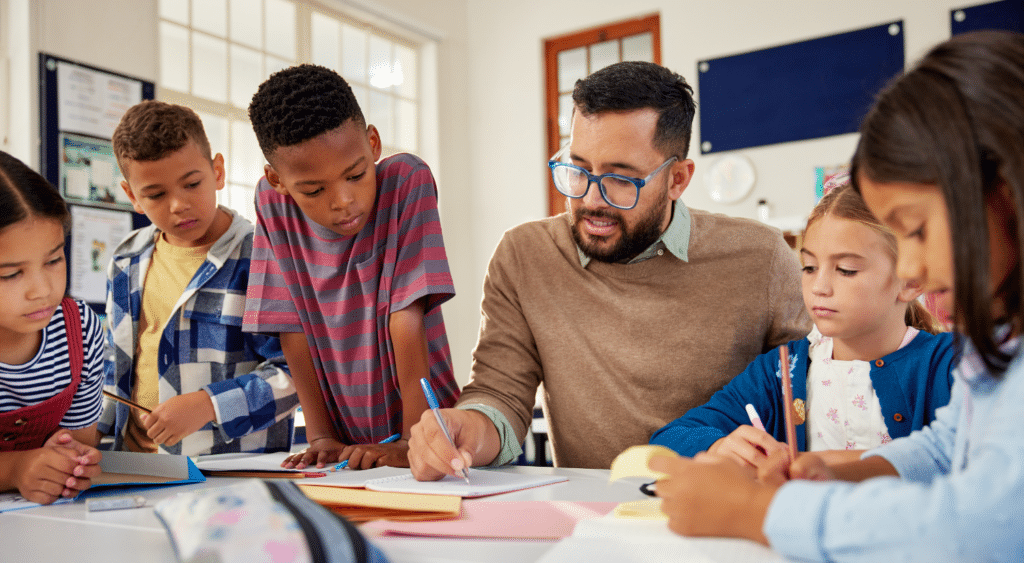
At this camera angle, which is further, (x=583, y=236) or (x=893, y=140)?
(x=583, y=236)

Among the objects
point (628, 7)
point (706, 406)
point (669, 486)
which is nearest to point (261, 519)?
point (669, 486)

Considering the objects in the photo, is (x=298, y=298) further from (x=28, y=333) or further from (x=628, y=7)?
(x=628, y=7)

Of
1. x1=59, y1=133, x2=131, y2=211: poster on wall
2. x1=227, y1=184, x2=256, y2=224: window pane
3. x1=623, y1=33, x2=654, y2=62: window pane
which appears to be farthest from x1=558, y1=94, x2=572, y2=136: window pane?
x1=59, y1=133, x2=131, y2=211: poster on wall

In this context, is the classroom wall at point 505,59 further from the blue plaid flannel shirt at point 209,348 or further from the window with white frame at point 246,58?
the blue plaid flannel shirt at point 209,348

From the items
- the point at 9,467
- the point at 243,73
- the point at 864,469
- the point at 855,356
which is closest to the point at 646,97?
the point at 855,356

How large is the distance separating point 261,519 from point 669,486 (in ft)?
1.09

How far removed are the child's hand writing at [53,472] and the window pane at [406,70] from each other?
4904mm

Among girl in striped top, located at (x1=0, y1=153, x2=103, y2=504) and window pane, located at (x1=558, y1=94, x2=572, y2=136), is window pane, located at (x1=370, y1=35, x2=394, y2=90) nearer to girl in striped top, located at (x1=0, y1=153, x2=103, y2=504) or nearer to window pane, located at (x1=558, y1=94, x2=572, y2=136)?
window pane, located at (x1=558, y1=94, x2=572, y2=136)

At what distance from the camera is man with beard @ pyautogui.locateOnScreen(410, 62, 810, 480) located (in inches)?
55.6

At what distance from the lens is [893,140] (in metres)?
0.60

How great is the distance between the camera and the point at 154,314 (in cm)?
171

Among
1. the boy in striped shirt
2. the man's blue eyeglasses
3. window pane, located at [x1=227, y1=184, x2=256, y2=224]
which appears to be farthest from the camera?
window pane, located at [x1=227, y1=184, x2=256, y2=224]

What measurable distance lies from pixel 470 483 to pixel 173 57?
3.90 meters

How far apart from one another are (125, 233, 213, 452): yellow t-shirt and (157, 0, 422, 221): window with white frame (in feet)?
6.91
